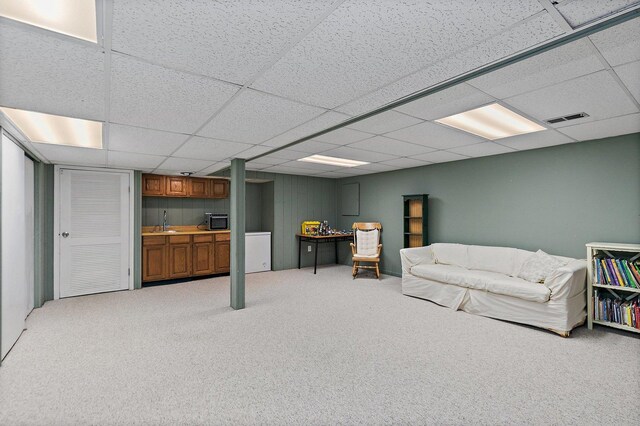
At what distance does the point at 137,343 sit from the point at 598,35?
4.28 metres

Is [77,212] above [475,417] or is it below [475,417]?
above

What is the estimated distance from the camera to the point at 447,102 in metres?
2.49

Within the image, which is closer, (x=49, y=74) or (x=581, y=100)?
(x=49, y=74)

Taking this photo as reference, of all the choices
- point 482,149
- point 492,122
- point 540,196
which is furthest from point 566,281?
point 482,149

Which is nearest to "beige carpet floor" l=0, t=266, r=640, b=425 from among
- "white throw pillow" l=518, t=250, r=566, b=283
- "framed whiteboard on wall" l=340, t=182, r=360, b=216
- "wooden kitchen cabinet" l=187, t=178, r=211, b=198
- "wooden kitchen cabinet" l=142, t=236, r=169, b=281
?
"white throw pillow" l=518, t=250, r=566, b=283

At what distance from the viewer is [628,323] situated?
10.6 ft

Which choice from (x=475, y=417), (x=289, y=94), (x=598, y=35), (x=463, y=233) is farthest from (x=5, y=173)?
(x=463, y=233)

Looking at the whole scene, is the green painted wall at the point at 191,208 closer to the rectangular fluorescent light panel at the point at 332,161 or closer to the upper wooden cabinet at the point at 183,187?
the upper wooden cabinet at the point at 183,187

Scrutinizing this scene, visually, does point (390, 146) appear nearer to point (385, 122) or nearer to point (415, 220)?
point (385, 122)

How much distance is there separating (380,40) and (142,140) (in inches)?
116

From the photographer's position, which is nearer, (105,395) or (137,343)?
(105,395)

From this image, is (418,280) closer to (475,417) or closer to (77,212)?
(475,417)

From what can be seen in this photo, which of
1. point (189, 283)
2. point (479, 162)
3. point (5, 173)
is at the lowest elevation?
point (189, 283)

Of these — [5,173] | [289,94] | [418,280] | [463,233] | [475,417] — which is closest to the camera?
[475,417]
